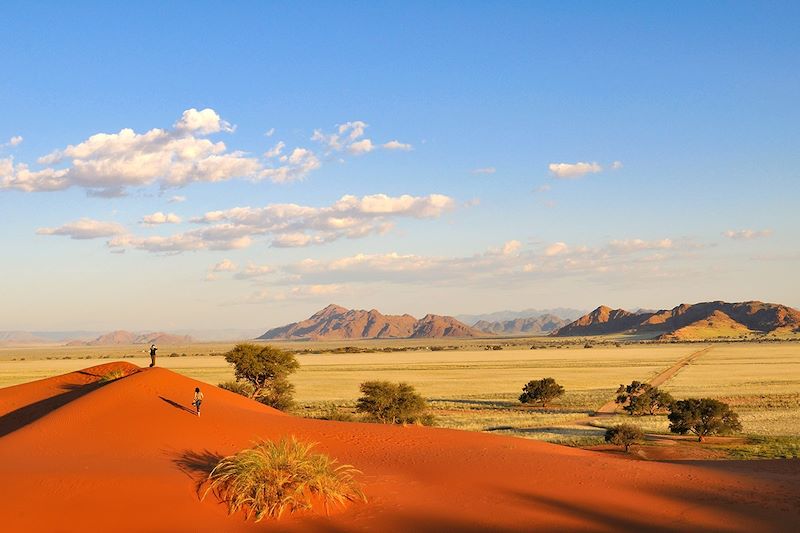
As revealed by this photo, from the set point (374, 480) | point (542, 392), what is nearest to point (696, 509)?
point (374, 480)

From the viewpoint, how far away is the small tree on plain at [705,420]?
37.4 meters

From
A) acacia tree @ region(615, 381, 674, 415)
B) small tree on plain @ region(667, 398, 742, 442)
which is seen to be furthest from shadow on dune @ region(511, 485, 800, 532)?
acacia tree @ region(615, 381, 674, 415)

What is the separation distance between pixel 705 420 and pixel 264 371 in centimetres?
2869

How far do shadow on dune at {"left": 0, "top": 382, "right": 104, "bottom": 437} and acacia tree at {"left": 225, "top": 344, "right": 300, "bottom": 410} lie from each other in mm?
19222

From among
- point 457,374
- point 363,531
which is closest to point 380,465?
point 363,531

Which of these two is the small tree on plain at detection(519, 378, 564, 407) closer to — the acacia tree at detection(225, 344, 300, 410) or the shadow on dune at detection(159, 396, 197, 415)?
the acacia tree at detection(225, 344, 300, 410)

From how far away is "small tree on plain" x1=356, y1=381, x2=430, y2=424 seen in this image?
42.9 metres

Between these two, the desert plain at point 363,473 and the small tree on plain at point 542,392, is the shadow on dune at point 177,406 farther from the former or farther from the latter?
the small tree on plain at point 542,392

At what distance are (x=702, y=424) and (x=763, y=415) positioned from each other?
11959mm

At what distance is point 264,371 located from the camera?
49.9 metres

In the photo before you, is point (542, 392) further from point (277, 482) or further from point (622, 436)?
point (277, 482)

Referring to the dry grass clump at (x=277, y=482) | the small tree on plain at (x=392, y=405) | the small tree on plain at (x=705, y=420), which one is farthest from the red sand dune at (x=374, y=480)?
the small tree on plain at (x=392, y=405)

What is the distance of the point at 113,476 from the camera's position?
15781 millimetres

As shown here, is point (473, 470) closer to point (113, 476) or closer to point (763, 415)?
point (113, 476)
